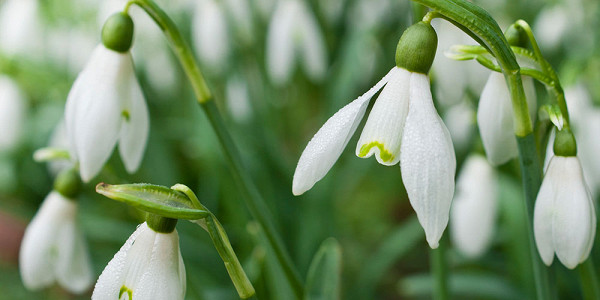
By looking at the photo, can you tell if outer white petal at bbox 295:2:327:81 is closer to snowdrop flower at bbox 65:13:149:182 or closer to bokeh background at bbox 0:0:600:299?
bokeh background at bbox 0:0:600:299

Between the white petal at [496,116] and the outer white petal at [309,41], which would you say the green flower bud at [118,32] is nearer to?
the white petal at [496,116]

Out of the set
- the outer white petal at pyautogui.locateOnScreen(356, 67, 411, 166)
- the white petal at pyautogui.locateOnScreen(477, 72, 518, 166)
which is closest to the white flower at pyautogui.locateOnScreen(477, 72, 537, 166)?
the white petal at pyautogui.locateOnScreen(477, 72, 518, 166)

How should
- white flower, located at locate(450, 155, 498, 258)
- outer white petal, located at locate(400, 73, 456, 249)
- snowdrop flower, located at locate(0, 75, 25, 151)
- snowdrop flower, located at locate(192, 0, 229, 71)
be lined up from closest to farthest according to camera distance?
outer white petal, located at locate(400, 73, 456, 249), white flower, located at locate(450, 155, 498, 258), snowdrop flower, located at locate(0, 75, 25, 151), snowdrop flower, located at locate(192, 0, 229, 71)

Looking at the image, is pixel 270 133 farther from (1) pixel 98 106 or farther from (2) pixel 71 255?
(1) pixel 98 106

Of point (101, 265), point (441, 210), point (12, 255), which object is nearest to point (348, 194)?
point (101, 265)

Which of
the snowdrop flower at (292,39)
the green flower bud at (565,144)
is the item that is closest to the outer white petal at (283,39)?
the snowdrop flower at (292,39)

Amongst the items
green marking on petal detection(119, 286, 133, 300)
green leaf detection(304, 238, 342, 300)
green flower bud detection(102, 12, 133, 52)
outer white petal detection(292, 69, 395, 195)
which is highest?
green flower bud detection(102, 12, 133, 52)

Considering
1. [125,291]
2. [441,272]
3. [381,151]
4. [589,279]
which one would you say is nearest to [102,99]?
[125,291]
